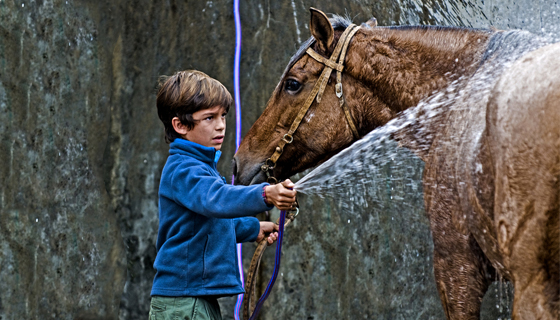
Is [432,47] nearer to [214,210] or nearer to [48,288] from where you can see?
[214,210]

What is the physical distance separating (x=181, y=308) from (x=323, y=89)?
3.09 feet

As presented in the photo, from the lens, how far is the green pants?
159 centimetres

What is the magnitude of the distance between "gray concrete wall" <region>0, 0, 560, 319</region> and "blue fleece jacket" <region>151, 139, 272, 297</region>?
1.42 m

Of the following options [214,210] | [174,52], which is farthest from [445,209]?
[174,52]

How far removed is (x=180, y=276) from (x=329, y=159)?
764 mm

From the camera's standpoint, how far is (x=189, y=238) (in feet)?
5.46

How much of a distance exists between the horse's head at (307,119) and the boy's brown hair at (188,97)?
348 millimetres

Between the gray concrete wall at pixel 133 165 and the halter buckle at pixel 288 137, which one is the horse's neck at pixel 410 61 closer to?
the halter buckle at pixel 288 137

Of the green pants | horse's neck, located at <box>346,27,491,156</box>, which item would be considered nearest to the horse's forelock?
horse's neck, located at <box>346,27,491,156</box>

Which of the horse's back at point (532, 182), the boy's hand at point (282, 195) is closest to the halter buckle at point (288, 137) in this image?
the boy's hand at point (282, 195)

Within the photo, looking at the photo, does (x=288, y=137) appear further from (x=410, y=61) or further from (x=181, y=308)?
(x=181, y=308)

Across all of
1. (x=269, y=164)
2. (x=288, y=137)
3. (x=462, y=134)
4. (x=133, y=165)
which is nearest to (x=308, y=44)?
(x=288, y=137)

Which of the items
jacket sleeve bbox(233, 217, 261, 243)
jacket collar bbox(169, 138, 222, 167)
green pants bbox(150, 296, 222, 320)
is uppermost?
jacket collar bbox(169, 138, 222, 167)

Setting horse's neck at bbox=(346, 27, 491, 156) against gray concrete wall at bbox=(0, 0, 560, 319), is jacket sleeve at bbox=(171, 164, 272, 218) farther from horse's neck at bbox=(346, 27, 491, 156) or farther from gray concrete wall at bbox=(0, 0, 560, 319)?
gray concrete wall at bbox=(0, 0, 560, 319)
